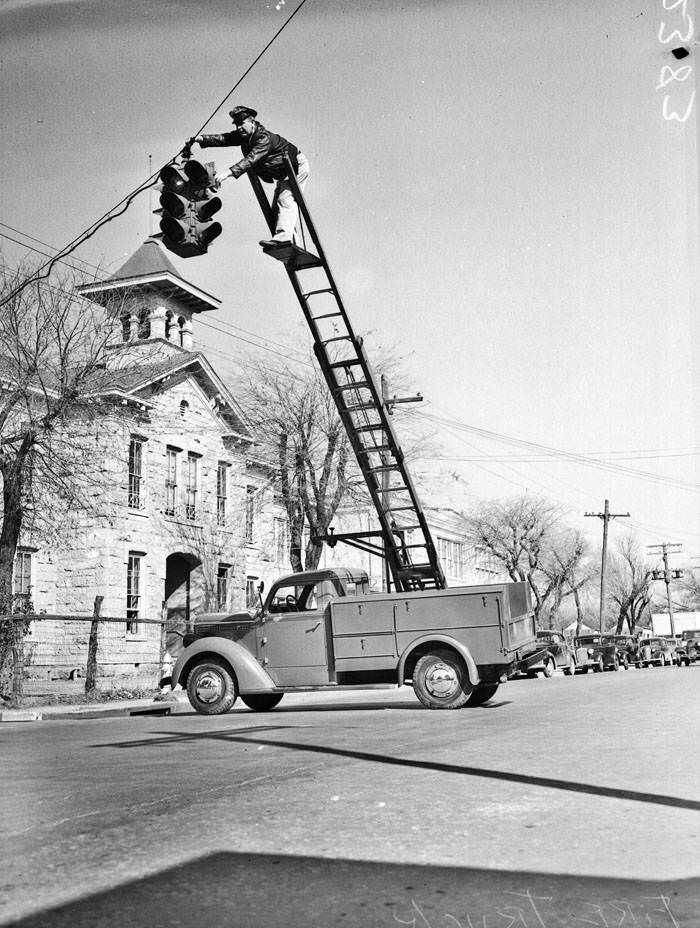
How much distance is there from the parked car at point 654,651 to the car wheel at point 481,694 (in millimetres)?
28995

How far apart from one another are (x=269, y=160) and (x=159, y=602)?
832 inches

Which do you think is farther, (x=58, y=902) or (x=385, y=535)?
(x=385, y=535)

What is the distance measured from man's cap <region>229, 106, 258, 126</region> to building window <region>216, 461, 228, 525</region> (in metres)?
23.9

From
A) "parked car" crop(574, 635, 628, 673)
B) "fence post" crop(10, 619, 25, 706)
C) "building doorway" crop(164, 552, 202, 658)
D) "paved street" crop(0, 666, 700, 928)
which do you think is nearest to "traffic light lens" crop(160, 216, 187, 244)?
"paved street" crop(0, 666, 700, 928)

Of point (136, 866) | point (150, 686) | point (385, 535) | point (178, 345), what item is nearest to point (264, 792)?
point (136, 866)

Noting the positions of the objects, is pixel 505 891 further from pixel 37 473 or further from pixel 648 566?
pixel 648 566

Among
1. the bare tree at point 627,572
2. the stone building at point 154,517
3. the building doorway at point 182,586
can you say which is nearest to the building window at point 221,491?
the stone building at point 154,517

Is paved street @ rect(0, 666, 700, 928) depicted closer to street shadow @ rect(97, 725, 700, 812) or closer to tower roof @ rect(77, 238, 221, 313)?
street shadow @ rect(97, 725, 700, 812)

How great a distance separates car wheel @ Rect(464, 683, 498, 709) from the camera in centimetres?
1450

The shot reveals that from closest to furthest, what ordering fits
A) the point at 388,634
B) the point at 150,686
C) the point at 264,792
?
the point at 264,792 → the point at 388,634 → the point at 150,686

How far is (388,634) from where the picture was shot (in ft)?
45.5

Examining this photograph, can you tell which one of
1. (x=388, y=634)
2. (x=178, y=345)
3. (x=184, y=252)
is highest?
(x=178, y=345)

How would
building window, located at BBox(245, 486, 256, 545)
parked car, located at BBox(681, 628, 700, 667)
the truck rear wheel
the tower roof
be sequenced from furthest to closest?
parked car, located at BBox(681, 628, 700, 667) → building window, located at BBox(245, 486, 256, 545) → the tower roof → the truck rear wheel

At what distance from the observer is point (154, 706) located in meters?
17.3
